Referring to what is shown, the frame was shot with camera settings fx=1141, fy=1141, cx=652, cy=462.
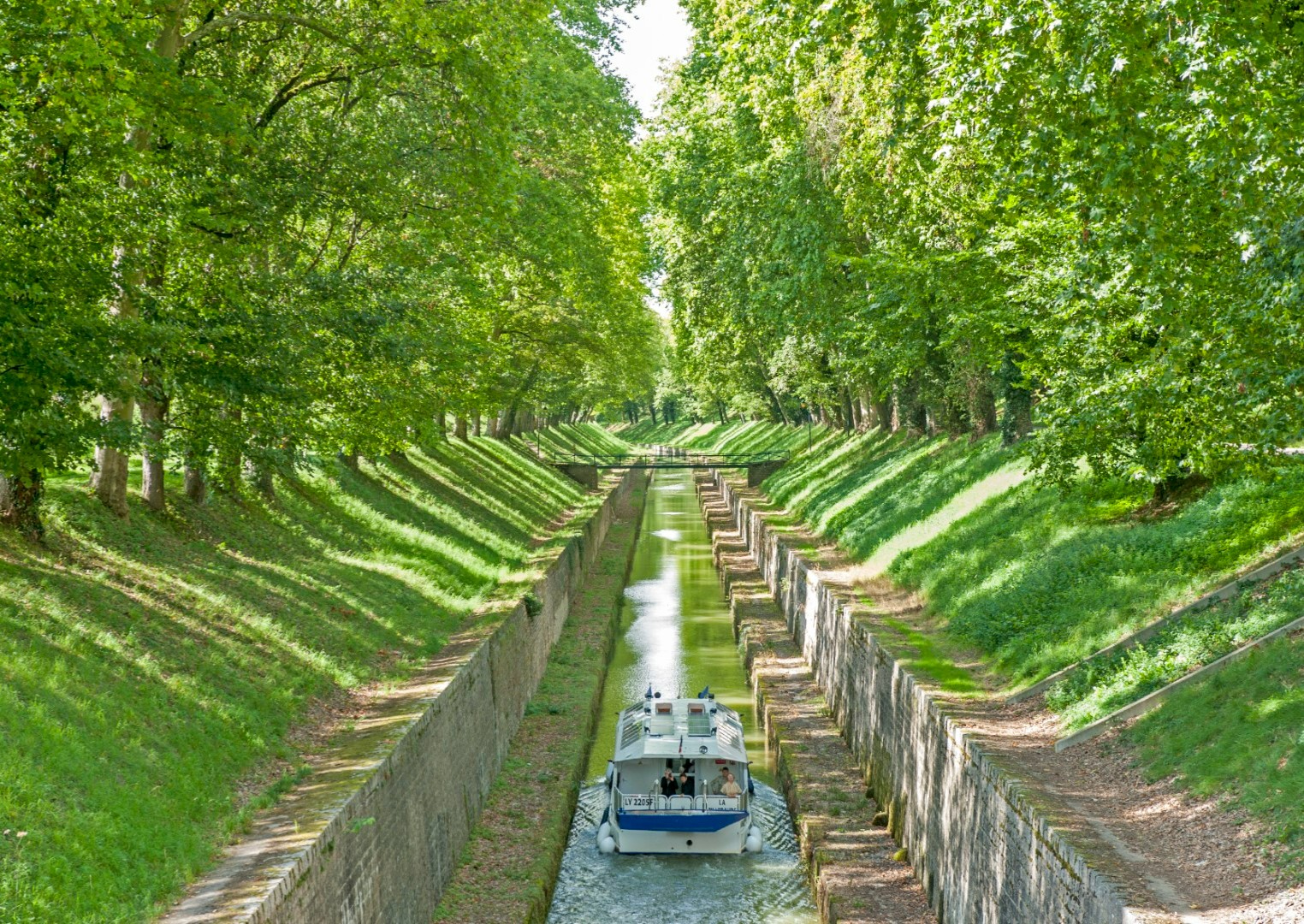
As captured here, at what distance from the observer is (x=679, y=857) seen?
667 inches

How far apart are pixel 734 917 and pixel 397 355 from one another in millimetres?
9529

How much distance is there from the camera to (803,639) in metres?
25.7

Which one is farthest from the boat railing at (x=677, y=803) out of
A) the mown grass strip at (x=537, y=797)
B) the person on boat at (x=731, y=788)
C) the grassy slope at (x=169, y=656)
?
the grassy slope at (x=169, y=656)

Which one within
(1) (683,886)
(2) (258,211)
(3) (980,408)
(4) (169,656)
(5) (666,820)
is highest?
(2) (258,211)

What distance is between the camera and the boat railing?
16500mm

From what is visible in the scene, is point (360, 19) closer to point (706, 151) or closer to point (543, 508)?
point (706, 151)

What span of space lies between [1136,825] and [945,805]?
2.95 m

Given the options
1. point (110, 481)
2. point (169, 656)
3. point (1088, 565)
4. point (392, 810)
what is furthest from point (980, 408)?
point (169, 656)

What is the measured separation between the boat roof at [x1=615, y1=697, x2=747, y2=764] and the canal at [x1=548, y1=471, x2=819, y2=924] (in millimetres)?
1195

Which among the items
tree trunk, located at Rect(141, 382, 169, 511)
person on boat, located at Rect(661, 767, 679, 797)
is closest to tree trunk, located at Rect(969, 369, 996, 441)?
person on boat, located at Rect(661, 767, 679, 797)

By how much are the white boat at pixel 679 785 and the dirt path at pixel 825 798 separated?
39.3 inches

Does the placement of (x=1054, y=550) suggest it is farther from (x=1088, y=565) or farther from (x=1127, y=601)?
(x=1127, y=601)

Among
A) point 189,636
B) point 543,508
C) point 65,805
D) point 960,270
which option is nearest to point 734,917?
point 189,636

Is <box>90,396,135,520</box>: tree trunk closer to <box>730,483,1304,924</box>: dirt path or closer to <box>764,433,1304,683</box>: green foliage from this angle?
<box>730,483,1304,924</box>: dirt path
